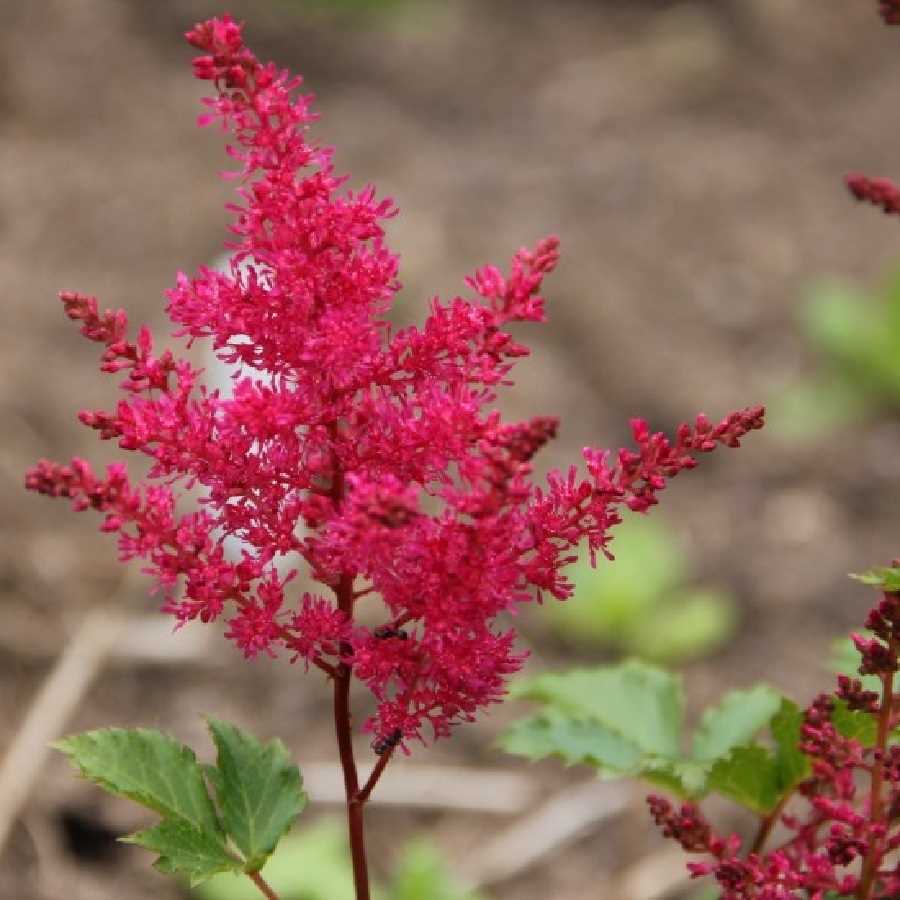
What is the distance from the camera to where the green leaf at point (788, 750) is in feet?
7.93

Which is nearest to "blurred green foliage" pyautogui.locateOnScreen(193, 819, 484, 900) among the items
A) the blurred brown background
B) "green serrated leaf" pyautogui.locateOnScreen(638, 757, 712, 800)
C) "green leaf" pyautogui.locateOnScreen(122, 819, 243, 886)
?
the blurred brown background

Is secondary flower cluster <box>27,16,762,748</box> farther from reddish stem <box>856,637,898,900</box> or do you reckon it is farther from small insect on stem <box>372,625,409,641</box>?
reddish stem <box>856,637,898,900</box>

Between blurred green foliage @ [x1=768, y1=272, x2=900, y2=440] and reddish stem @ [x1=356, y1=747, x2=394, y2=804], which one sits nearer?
reddish stem @ [x1=356, y1=747, x2=394, y2=804]

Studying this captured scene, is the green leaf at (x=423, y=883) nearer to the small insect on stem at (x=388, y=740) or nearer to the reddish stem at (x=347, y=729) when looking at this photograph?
the reddish stem at (x=347, y=729)

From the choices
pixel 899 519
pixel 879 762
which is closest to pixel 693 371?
pixel 899 519

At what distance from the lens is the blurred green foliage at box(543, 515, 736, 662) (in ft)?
16.3

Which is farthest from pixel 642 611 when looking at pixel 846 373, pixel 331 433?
pixel 331 433

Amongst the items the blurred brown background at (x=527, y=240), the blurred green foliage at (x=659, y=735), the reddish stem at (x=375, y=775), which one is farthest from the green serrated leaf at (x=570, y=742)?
the blurred brown background at (x=527, y=240)

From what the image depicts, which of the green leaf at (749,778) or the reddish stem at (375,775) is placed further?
the green leaf at (749,778)

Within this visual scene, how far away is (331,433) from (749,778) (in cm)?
100

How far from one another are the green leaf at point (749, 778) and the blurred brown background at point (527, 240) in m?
1.92

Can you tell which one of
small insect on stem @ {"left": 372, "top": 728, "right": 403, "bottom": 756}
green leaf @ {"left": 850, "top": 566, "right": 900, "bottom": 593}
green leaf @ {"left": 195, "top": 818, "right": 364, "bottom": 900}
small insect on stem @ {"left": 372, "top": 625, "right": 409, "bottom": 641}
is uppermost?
green leaf @ {"left": 195, "top": 818, "right": 364, "bottom": 900}

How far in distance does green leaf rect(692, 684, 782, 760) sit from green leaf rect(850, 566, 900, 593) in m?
0.85

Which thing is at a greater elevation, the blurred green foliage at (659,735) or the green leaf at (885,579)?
the blurred green foliage at (659,735)
